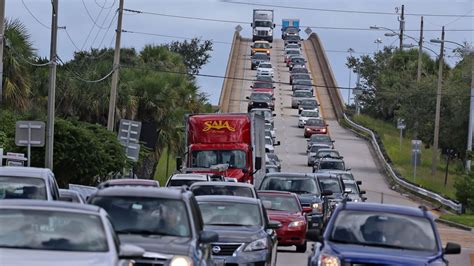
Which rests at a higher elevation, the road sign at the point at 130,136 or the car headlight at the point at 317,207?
the road sign at the point at 130,136

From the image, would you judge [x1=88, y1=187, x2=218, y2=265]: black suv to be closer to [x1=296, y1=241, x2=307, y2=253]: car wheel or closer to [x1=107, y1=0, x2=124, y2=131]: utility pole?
[x1=296, y1=241, x2=307, y2=253]: car wheel

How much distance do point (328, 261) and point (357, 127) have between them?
3007 inches

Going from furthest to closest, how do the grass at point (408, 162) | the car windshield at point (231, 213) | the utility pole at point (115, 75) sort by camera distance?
1. the grass at point (408, 162)
2. the utility pole at point (115, 75)
3. the car windshield at point (231, 213)

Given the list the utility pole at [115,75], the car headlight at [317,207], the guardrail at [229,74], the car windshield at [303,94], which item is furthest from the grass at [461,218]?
the car windshield at [303,94]

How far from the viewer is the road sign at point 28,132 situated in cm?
3209

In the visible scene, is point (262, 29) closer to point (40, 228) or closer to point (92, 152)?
point (92, 152)

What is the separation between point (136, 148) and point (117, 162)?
83 cm

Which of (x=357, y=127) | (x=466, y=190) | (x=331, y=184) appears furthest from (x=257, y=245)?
(x=357, y=127)

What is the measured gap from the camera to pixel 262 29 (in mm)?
122625

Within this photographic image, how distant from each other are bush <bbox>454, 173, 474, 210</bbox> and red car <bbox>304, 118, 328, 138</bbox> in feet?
82.4

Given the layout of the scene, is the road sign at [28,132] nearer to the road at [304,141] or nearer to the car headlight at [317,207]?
the road at [304,141]

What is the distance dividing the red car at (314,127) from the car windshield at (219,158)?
44240 millimetres

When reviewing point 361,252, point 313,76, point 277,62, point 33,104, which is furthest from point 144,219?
point 277,62

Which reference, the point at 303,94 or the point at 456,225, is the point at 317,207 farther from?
the point at 303,94
